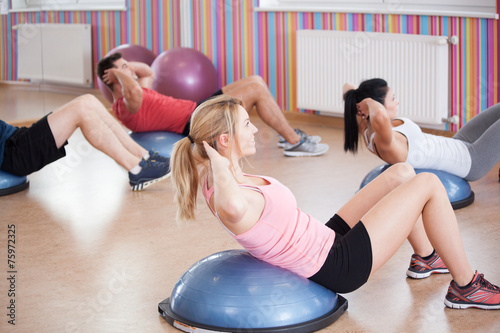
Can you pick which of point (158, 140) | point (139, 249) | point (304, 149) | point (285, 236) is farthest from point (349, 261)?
point (304, 149)

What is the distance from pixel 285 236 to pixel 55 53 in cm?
459

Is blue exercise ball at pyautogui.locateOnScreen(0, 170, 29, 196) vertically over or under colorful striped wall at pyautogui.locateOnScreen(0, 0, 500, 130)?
under

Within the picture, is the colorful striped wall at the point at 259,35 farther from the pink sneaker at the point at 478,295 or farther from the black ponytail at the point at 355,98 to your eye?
the pink sneaker at the point at 478,295

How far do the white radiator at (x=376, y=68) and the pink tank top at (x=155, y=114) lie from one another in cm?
149

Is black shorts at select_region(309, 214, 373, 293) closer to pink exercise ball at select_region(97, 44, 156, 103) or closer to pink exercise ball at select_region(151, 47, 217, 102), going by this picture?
pink exercise ball at select_region(151, 47, 217, 102)

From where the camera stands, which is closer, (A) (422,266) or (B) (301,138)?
(A) (422,266)

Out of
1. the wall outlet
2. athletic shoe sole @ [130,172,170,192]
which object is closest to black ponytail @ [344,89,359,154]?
athletic shoe sole @ [130,172,170,192]

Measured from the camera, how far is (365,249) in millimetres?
1991

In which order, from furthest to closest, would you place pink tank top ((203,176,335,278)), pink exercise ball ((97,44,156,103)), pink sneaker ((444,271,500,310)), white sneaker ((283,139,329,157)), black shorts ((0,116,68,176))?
1. pink exercise ball ((97,44,156,103))
2. white sneaker ((283,139,329,157))
3. black shorts ((0,116,68,176))
4. pink sneaker ((444,271,500,310))
5. pink tank top ((203,176,335,278))

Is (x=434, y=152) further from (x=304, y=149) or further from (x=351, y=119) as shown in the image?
(x=304, y=149)

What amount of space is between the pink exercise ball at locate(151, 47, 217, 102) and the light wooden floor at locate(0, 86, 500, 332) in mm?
1226

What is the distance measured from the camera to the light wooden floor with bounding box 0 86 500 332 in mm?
2152

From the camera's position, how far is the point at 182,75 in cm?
553

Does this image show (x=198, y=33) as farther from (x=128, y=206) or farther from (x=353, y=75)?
(x=128, y=206)
